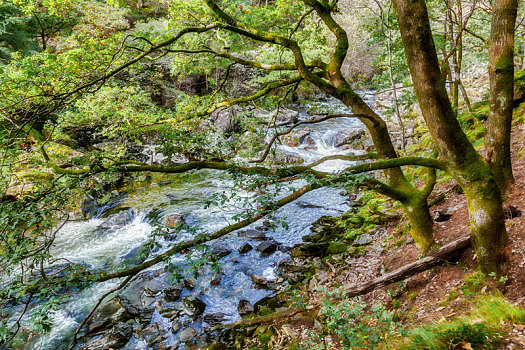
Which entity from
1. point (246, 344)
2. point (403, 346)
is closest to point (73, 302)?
point (246, 344)

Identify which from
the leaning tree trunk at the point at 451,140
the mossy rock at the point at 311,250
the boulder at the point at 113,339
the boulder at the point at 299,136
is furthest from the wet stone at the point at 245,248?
the boulder at the point at 299,136

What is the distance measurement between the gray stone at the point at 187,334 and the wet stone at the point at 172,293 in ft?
3.95

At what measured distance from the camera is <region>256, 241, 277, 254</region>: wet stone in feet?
27.4

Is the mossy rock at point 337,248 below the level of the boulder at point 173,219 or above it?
below

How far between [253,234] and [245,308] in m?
3.31

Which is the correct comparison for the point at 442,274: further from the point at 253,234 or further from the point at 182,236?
the point at 182,236

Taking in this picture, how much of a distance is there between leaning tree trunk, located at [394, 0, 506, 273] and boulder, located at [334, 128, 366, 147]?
530 inches

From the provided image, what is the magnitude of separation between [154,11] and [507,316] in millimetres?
30497

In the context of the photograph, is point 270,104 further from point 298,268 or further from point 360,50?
point 360,50

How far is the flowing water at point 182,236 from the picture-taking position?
6.69 metres

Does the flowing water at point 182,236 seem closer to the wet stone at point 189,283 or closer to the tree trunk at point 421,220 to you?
the wet stone at point 189,283

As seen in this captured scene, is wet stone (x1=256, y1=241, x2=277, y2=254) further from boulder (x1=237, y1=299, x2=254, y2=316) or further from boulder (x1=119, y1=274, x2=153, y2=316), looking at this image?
boulder (x1=119, y1=274, x2=153, y2=316)

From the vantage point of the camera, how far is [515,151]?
6.18 meters

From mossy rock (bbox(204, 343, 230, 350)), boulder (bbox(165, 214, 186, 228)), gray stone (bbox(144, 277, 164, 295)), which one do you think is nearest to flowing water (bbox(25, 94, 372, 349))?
boulder (bbox(165, 214, 186, 228))
